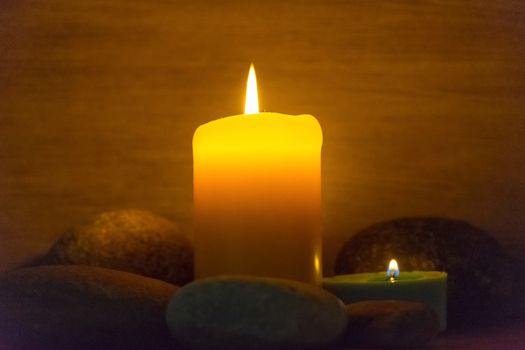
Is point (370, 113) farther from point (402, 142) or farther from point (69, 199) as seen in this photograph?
point (69, 199)

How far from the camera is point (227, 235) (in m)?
0.71

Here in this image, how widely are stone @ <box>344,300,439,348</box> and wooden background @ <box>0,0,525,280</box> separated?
37cm

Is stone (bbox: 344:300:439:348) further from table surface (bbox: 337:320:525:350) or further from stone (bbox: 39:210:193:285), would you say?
stone (bbox: 39:210:193:285)

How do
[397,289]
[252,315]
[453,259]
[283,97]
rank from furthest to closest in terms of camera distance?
[283,97] → [453,259] → [397,289] → [252,315]

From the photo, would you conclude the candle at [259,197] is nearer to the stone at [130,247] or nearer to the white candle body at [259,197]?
the white candle body at [259,197]

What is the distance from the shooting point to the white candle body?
70cm

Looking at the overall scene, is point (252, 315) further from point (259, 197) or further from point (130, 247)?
point (130, 247)

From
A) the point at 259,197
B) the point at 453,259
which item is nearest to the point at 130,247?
the point at 259,197

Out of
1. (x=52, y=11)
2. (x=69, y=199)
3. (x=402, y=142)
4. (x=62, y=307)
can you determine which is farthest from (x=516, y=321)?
(x=52, y=11)

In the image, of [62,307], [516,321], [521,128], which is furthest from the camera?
[521,128]

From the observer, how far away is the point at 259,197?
701 mm

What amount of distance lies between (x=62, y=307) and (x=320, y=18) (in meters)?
0.52

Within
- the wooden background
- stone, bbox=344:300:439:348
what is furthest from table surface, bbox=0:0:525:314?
stone, bbox=344:300:439:348

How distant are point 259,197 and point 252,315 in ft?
0.50
